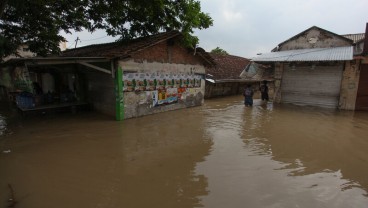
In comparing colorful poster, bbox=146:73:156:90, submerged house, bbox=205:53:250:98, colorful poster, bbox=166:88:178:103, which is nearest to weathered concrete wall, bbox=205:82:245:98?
submerged house, bbox=205:53:250:98

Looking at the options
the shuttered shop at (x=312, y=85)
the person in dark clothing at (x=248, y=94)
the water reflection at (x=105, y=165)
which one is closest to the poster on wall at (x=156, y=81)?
the water reflection at (x=105, y=165)

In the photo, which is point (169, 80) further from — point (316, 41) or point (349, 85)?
point (349, 85)

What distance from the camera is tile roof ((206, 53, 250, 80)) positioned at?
19.9 m

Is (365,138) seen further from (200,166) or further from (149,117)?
(149,117)

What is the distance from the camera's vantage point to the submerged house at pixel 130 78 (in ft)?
35.0

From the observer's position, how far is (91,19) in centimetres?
1299

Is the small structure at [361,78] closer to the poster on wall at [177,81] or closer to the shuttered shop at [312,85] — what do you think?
the shuttered shop at [312,85]

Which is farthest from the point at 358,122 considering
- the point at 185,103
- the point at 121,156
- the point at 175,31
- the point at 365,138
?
the point at 121,156

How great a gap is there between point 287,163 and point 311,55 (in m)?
10.5

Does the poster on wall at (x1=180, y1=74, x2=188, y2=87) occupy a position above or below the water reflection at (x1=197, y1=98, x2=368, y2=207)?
above

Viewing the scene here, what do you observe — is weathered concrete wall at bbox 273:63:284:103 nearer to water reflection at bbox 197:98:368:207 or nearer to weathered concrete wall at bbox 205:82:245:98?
weathered concrete wall at bbox 205:82:245:98

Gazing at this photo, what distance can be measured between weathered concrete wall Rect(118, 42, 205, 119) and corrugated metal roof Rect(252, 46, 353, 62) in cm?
465

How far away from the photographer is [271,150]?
7.21 m

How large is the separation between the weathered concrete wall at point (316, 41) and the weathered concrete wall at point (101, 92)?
12.8 metres
